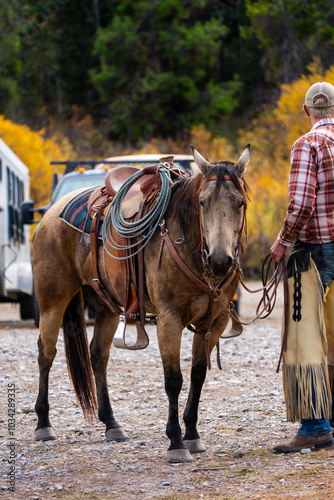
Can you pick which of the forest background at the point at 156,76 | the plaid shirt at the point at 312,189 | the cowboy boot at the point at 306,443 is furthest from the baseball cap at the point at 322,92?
the forest background at the point at 156,76

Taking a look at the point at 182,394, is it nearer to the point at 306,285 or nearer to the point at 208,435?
the point at 208,435

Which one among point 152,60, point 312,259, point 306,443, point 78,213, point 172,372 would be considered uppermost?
point 152,60

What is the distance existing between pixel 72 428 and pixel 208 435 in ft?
3.64

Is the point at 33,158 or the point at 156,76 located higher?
the point at 156,76

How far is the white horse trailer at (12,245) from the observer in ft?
38.7

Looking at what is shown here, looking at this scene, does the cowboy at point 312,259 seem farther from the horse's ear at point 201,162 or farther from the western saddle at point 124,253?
the western saddle at point 124,253

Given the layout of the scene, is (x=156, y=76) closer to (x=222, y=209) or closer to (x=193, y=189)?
(x=193, y=189)

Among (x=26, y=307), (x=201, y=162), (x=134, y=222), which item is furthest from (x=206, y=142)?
(x=201, y=162)

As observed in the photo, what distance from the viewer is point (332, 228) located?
4.63m

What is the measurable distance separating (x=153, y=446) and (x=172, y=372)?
2.39ft

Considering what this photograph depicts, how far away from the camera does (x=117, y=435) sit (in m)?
5.36

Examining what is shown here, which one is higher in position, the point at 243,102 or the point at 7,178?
the point at 243,102

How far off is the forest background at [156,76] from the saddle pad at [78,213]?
A: 68.1 ft

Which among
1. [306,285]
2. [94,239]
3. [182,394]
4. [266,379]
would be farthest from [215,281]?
[266,379]
